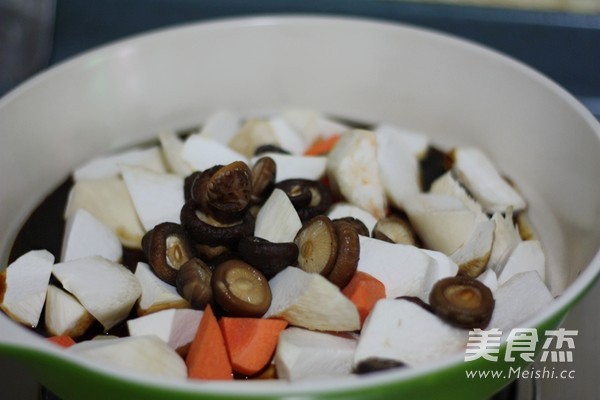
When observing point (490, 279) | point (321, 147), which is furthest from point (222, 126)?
point (490, 279)

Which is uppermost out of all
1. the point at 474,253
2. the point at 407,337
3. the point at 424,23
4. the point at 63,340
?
→ the point at 424,23

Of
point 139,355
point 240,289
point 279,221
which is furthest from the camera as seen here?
point 279,221

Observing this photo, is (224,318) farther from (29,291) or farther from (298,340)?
(29,291)

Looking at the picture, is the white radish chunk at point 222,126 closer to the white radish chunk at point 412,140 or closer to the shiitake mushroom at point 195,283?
the white radish chunk at point 412,140

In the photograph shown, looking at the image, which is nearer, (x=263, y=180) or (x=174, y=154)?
(x=263, y=180)

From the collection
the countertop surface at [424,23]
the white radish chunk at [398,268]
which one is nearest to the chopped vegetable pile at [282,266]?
the white radish chunk at [398,268]

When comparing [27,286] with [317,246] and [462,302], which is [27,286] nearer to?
[317,246]

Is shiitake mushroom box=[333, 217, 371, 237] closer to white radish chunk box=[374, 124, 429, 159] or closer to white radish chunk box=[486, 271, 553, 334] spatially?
white radish chunk box=[486, 271, 553, 334]

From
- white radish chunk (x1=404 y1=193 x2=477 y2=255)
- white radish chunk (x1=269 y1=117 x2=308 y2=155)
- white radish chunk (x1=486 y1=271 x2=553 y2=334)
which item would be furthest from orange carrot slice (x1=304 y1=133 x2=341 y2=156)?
white radish chunk (x1=486 y1=271 x2=553 y2=334)
